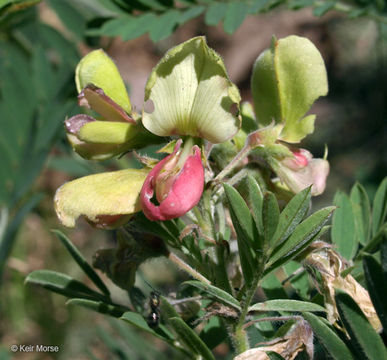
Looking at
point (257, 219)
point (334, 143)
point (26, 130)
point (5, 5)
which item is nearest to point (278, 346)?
point (257, 219)

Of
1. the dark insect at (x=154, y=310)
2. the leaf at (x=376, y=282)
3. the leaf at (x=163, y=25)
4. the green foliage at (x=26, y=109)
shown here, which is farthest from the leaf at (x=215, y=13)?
the leaf at (x=376, y=282)

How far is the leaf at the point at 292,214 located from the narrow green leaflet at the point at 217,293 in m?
0.14

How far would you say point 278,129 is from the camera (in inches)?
47.7

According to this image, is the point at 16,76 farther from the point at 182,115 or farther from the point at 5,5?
the point at 182,115

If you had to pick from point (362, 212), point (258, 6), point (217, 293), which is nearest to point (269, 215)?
point (217, 293)

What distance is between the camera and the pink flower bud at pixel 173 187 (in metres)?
1.00

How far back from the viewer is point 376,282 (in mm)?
907

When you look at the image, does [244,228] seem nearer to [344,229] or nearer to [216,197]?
[216,197]

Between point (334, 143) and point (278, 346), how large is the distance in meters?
3.69

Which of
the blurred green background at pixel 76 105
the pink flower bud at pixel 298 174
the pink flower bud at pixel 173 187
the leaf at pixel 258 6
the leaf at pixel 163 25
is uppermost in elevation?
the leaf at pixel 258 6

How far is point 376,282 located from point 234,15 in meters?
1.26

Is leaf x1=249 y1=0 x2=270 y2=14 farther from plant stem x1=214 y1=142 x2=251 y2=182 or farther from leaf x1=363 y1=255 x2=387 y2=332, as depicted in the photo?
leaf x1=363 y1=255 x2=387 y2=332

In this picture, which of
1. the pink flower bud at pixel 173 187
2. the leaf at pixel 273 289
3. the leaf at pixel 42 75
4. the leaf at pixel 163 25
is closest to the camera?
the pink flower bud at pixel 173 187

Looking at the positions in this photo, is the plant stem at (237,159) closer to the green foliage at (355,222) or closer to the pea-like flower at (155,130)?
the pea-like flower at (155,130)
